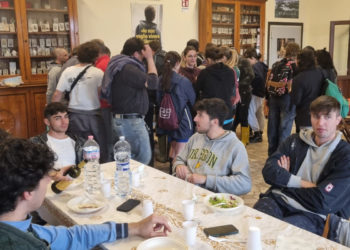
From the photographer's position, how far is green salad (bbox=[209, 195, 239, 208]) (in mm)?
1735

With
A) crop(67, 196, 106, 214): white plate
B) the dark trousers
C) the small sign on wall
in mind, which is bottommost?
the dark trousers

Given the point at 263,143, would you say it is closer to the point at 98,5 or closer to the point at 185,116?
the point at 185,116

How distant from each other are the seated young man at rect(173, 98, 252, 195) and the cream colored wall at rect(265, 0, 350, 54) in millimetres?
5983

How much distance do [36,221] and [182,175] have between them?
38.4 inches

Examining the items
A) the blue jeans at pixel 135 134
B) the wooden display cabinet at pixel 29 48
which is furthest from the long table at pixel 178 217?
the wooden display cabinet at pixel 29 48

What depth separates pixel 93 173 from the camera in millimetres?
2193

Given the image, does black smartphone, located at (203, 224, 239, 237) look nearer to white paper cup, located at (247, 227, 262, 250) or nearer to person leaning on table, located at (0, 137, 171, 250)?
white paper cup, located at (247, 227, 262, 250)

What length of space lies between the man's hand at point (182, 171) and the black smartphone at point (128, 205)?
1.77 ft

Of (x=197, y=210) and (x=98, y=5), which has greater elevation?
(x=98, y=5)

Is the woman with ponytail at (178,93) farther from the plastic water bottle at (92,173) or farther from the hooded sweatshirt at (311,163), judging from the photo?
the hooded sweatshirt at (311,163)

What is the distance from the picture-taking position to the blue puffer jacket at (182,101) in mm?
3600

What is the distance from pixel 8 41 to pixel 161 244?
13.6ft

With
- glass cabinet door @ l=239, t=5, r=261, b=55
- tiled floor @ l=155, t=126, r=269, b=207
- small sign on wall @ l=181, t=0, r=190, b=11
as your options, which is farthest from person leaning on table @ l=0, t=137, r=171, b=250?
glass cabinet door @ l=239, t=5, r=261, b=55

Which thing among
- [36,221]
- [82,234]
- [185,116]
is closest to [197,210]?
[82,234]
